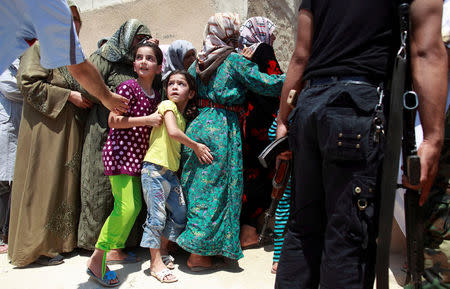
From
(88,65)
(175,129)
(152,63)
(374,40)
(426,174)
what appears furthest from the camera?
(152,63)

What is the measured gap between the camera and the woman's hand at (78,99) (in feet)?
10.3

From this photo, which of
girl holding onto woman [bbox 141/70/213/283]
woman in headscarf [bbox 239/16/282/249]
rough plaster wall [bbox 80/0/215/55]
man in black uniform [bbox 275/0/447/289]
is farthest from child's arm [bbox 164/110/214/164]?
rough plaster wall [bbox 80/0/215/55]

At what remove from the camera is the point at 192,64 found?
126 inches

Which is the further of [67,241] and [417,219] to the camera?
[67,241]

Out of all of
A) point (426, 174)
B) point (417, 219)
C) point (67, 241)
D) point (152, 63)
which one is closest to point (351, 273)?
point (417, 219)

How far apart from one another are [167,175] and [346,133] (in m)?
1.67

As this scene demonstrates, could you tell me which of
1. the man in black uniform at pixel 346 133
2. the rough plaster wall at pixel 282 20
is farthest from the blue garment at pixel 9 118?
the man in black uniform at pixel 346 133

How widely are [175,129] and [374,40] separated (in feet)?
5.11

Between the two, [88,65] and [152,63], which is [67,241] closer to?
[152,63]

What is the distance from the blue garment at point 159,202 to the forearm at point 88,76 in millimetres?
854

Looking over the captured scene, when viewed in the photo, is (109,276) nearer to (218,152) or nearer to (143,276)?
(143,276)

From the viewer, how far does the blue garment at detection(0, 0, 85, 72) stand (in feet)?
5.37

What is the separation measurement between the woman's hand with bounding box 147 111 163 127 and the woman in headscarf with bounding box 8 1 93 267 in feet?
2.24

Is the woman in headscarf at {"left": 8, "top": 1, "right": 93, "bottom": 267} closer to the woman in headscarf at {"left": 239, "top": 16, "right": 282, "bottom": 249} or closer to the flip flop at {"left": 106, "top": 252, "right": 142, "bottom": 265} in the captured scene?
the flip flop at {"left": 106, "top": 252, "right": 142, "bottom": 265}
